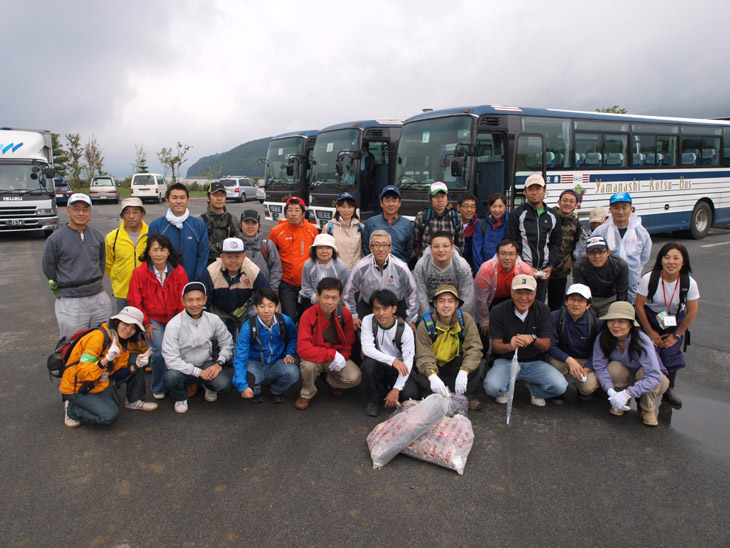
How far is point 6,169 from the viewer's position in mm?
15469

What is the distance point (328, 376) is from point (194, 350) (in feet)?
4.16

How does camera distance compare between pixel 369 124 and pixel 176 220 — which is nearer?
pixel 176 220

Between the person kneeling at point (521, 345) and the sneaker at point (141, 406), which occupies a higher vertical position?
the person kneeling at point (521, 345)

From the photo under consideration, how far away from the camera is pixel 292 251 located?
563cm

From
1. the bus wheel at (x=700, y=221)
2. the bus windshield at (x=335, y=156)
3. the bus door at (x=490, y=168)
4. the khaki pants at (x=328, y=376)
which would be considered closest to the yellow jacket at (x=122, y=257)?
the khaki pants at (x=328, y=376)

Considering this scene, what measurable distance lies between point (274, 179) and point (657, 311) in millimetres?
12444

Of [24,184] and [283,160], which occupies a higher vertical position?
[283,160]

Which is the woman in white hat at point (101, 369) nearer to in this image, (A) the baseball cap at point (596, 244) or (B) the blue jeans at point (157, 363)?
(B) the blue jeans at point (157, 363)

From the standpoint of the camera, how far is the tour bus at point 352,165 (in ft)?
40.5

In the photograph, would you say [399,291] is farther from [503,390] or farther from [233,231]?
[233,231]

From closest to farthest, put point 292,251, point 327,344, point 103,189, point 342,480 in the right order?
point 342,480 < point 327,344 < point 292,251 < point 103,189

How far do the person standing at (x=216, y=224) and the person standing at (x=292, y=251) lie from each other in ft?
1.77

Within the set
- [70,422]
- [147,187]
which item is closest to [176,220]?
[70,422]

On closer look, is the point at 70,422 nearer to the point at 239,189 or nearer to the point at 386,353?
the point at 386,353
